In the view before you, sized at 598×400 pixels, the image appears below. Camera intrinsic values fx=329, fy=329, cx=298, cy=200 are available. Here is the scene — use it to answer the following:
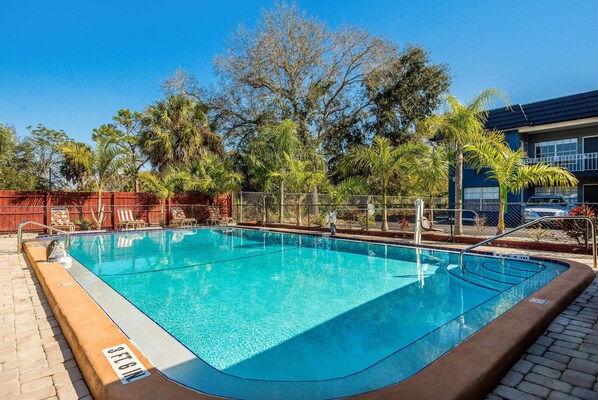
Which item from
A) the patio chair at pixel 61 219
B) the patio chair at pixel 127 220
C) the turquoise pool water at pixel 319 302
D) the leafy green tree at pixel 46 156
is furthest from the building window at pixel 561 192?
the leafy green tree at pixel 46 156

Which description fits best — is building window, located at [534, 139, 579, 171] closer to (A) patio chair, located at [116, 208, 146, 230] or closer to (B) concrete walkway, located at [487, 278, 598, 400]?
(B) concrete walkway, located at [487, 278, 598, 400]

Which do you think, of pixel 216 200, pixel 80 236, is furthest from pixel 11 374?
pixel 216 200

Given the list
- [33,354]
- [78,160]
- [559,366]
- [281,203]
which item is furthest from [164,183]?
[559,366]

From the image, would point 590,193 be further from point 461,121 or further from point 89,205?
point 89,205

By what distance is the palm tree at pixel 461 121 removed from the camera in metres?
9.84

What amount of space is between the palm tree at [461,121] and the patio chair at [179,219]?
12518 millimetres

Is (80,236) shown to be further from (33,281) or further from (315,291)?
(315,291)

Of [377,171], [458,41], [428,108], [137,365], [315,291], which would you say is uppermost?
[458,41]

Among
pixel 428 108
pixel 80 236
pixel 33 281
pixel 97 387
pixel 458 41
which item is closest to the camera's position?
pixel 97 387

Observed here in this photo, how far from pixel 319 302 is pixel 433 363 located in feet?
9.45

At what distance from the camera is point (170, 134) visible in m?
17.4

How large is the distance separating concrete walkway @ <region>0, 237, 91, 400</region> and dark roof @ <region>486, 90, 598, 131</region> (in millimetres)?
18585

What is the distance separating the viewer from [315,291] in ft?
19.1

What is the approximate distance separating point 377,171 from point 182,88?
16.5 metres
